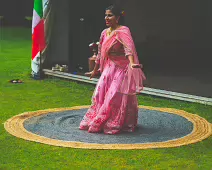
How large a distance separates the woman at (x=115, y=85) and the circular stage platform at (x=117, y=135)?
0.16 meters

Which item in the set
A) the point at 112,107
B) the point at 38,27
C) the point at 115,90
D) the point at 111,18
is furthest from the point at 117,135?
the point at 38,27

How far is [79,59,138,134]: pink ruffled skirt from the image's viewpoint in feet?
24.4

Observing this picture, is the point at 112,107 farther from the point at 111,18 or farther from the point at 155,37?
the point at 155,37

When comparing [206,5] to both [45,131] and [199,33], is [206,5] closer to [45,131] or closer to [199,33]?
[199,33]

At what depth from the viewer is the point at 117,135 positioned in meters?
7.38

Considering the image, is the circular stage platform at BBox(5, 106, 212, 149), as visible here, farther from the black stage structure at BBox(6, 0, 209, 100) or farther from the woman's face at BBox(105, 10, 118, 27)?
the black stage structure at BBox(6, 0, 209, 100)

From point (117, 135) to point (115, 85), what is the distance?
2.07 feet

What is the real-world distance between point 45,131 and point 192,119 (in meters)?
2.15

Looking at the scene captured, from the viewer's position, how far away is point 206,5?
52.2ft

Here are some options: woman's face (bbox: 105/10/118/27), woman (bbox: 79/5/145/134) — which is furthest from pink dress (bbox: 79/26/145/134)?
woman's face (bbox: 105/10/118/27)

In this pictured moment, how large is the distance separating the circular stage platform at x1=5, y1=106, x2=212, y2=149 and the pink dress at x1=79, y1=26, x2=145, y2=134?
148 mm

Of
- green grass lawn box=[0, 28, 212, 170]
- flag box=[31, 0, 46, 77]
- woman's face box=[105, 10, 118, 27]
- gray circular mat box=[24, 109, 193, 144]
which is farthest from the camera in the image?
flag box=[31, 0, 46, 77]

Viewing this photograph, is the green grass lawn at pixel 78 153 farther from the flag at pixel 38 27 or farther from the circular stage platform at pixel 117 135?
the flag at pixel 38 27

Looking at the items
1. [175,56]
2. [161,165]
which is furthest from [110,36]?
[175,56]
